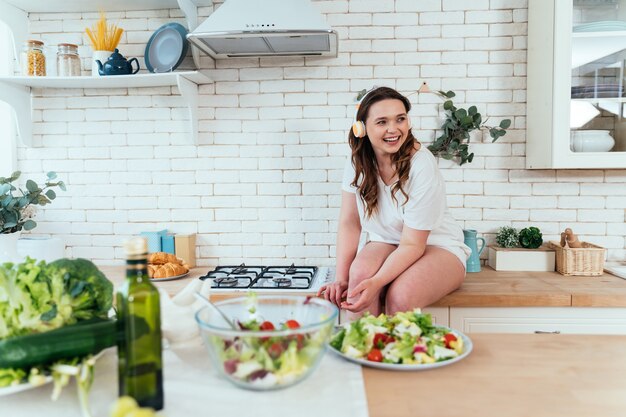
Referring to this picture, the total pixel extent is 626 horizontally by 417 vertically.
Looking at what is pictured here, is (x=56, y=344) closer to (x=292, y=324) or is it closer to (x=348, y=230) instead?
(x=292, y=324)

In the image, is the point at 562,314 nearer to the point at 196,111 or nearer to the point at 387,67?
the point at 387,67

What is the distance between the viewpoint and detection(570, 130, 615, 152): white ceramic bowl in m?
2.45

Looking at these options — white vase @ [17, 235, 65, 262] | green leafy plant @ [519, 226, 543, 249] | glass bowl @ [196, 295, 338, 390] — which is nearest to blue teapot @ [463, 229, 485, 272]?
green leafy plant @ [519, 226, 543, 249]

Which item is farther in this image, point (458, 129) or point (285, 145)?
point (285, 145)

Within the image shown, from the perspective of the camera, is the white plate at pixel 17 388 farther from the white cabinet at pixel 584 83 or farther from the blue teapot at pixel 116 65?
the white cabinet at pixel 584 83

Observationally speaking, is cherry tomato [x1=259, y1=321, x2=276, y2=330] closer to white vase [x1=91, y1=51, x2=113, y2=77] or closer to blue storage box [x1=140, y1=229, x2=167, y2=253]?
blue storage box [x1=140, y1=229, x2=167, y2=253]

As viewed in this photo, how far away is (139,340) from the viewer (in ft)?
3.25

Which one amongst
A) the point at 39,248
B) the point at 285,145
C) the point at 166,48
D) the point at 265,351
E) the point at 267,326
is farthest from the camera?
the point at 285,145

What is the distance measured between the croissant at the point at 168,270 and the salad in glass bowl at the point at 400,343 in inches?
54.4

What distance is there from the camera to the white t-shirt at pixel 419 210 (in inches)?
88.4

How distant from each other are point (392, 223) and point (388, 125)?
45cm

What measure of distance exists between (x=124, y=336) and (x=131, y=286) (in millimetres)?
95

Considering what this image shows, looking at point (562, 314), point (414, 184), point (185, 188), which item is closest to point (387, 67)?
point (414, 184)

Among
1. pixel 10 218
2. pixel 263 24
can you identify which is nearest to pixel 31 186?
pixel 10 218
